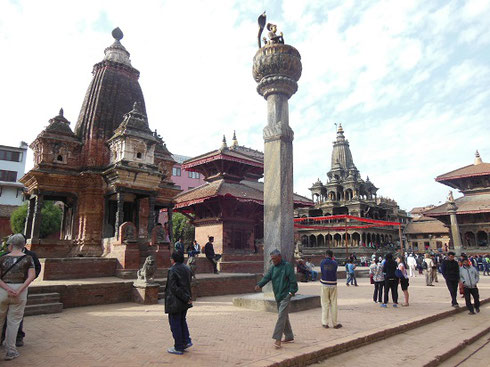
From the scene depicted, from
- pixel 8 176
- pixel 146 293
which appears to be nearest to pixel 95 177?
pixel 146 293

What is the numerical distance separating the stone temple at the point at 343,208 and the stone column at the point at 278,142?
43.6m

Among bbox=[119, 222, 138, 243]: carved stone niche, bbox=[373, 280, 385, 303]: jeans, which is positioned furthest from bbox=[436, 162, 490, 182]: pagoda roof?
bbox=[119, 222, 138, 243]: carved stone niche

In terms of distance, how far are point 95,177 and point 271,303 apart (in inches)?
440

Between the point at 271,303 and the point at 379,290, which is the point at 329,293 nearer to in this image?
the point at 271,303

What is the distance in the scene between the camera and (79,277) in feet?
38.5

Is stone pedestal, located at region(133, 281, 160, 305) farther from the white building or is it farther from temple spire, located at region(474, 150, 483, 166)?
temple spire, located at region(474, 150, 483, 166)

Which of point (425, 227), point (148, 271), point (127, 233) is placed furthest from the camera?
point (425, 227)

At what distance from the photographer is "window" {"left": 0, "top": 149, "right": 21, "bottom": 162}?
1658 inches

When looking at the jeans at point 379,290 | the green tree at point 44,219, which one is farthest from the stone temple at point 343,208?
the jeans at point 379,290

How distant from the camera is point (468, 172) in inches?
1668

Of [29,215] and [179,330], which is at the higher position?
[29,215]

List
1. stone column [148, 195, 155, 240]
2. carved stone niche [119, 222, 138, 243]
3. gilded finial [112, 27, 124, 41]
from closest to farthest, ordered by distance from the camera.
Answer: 1. carved stone niche [119, 222, 138, 243]
2. stone column [148, 195, 155, 240]
3. gilded finial [112, 27, 124, 41]

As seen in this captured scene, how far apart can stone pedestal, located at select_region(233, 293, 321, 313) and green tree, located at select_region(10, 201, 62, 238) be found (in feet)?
94.6

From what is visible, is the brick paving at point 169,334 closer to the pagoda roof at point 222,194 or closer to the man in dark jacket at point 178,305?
the man in dark jacket at point 178,305
